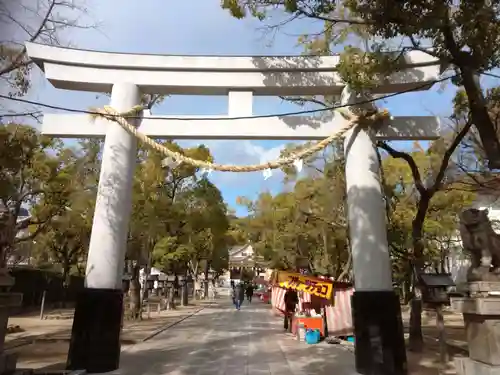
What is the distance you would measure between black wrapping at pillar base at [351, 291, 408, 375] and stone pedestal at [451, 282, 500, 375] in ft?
3.76

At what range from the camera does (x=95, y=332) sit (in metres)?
7.03

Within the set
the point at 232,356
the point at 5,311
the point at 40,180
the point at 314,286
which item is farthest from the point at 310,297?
Answer: the point at 40,180

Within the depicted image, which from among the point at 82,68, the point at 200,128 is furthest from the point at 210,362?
the point at 82,68

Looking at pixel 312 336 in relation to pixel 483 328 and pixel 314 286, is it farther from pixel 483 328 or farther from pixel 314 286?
pixel 483 328

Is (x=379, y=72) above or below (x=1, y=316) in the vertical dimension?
above

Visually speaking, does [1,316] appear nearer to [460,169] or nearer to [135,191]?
[135,191]

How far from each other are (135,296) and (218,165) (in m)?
12.7

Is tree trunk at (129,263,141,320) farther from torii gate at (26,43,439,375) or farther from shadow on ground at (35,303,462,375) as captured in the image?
torii gate at (26,43,439,375)

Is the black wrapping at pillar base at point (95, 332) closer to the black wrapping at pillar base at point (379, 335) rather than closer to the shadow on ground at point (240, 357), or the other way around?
the shadow on ground at point (240, 357)

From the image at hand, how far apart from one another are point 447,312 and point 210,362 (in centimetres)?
2258

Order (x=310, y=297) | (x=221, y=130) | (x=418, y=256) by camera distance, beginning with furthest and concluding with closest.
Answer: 1. (x=310, y=297)
2. (x=418, y=256)
3. (x=221, y=130)

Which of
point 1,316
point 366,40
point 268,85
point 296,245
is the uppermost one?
point 366,40

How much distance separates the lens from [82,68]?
820cm

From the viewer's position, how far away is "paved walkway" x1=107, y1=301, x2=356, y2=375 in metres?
7.88
